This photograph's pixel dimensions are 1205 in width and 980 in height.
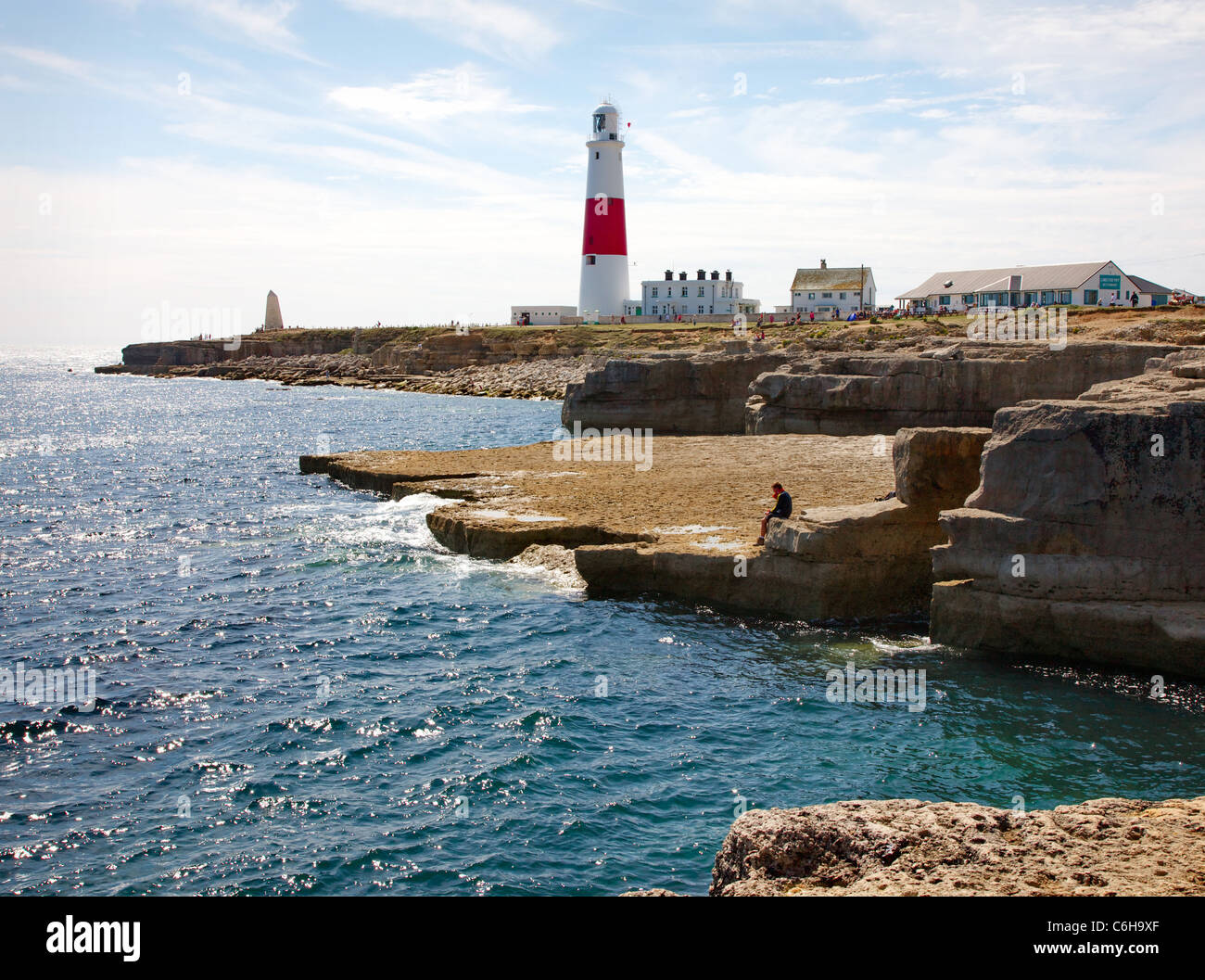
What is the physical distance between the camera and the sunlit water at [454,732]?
1122cm

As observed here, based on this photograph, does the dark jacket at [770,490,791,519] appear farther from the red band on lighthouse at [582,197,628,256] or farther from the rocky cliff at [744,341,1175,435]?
the red band on lighthouse at [582,197,628,256]

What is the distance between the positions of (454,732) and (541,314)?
113337 mm

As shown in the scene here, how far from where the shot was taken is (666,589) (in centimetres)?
2119

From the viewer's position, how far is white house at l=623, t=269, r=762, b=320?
108062 mm

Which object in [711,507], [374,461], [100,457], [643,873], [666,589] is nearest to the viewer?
[643,873]

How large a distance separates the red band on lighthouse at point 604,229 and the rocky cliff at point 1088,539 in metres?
79.6

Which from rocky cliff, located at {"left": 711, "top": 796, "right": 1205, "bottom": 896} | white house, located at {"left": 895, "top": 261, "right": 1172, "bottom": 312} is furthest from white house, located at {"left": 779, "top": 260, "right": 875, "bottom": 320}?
rocky cliff, located at {"left": 711, "top": 796, "right": 1205, "bottom": 896}

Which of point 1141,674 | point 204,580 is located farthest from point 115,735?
point 1141,674

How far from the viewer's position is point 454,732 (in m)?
14.6

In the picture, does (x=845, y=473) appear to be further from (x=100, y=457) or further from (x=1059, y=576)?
(x=100, y=457)

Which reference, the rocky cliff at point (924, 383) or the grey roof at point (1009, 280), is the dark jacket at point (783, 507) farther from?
the grey roof at point (1009, 280)

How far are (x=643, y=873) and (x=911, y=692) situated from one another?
22.2ft

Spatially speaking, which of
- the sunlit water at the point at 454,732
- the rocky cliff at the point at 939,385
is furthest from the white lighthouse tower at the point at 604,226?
the sunlit water at the point at 454,732
